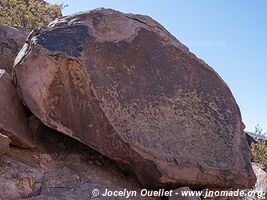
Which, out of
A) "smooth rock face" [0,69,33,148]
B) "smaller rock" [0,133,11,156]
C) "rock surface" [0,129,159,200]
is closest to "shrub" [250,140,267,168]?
"rock surface" [0,129,159,200]

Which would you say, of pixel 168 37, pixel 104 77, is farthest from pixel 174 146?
pixel 168 37

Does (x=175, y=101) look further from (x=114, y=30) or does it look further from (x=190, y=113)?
(x=114, y=30)

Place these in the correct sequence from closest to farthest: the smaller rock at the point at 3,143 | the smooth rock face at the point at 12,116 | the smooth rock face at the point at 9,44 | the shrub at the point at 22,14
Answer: the smaller rock at the point at 3,143
the smooth rock face at the point at 12,116
the smooth rock face at the point at 9,44
the shrub at the point at 22,14

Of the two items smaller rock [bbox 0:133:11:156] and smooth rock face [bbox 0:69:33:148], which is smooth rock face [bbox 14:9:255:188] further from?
smaller rock [bbox 0:133:11:156]

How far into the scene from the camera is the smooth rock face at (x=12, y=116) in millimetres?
4484

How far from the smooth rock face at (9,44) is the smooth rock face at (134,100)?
49.5 inches

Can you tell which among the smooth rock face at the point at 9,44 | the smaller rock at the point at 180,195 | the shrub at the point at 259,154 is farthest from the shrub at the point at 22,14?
the smaller rock at the point at 180,195

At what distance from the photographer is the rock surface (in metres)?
3.92

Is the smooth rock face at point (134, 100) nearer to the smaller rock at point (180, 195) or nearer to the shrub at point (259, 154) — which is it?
the smaller rock at point (180, 195)

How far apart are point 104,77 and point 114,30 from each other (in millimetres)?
801

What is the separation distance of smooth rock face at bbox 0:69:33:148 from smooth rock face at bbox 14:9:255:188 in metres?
0.23

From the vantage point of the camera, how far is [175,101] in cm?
529

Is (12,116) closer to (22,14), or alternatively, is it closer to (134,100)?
(134,100)

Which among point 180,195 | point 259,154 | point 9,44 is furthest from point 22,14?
point 180,195
